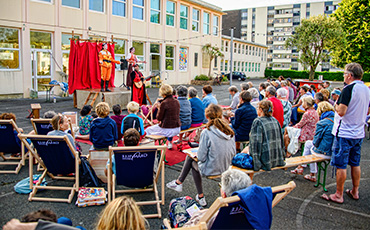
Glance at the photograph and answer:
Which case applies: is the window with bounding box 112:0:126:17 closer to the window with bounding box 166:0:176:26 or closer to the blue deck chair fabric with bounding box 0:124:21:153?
the window with bounding box 166:0:176:26

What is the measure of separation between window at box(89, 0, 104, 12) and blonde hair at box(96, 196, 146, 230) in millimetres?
18452

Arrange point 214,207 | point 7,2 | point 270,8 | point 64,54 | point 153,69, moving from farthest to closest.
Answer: point 270,8, point 153,69, point 64,54, point 7,2, point 214,207

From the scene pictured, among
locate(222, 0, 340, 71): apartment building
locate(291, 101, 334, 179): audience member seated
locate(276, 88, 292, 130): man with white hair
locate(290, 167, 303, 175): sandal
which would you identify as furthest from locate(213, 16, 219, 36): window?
locate(222, 0, 340, 71): apartment building

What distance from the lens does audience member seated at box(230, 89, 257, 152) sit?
229 inches

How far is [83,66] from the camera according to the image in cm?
1300

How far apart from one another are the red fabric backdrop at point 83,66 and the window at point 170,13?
1216 cm

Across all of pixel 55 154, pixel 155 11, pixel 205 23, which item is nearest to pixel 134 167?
pixel 55 154

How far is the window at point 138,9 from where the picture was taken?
2120 centimetres

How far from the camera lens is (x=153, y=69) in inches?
938

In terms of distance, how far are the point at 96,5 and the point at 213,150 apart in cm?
1723

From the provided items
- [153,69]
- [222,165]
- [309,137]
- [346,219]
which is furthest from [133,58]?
[153,69]

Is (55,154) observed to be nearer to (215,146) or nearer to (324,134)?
(215,146)

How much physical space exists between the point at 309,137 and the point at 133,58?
322 inches

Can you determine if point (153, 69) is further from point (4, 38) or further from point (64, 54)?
point (4, 38)
